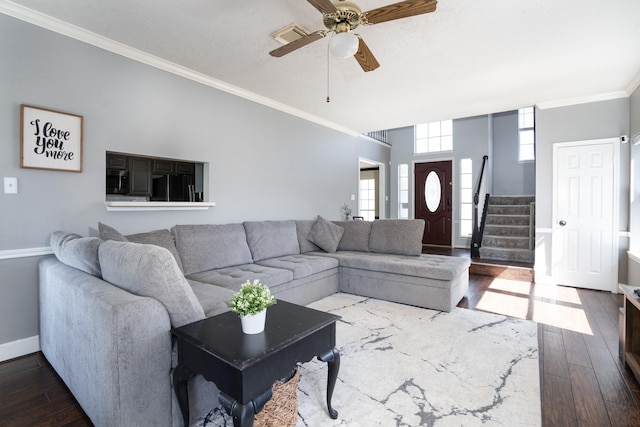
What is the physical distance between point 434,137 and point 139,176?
6.36 m

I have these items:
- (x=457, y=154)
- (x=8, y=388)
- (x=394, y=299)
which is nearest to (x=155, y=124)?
(x=8, y=388)

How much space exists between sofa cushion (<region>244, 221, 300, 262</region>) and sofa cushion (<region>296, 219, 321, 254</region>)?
3.2 inches

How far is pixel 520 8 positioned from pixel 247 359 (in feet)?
9.77

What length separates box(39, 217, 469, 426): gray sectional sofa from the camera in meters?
1.32

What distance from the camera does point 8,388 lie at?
1913 mm

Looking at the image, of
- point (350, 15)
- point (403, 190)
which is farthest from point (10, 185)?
point (403, 190)

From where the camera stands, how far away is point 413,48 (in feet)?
9.45

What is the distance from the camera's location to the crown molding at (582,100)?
393 cm

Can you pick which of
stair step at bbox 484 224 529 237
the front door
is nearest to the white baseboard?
stair step at bbox 484 224 529 237

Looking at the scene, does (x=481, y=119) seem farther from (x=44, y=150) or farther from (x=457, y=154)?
(x=44, y=150)

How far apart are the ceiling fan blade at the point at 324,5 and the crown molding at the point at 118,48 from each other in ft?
6.70

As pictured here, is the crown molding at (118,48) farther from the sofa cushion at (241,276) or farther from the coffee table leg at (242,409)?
the coffee table leg at (242,409)

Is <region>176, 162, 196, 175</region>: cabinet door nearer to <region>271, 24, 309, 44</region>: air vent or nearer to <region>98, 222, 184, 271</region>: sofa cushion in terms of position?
<region>98, 222, 184, 271</region>: sofa cushion

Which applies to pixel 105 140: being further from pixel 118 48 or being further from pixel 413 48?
pixel 413 48
